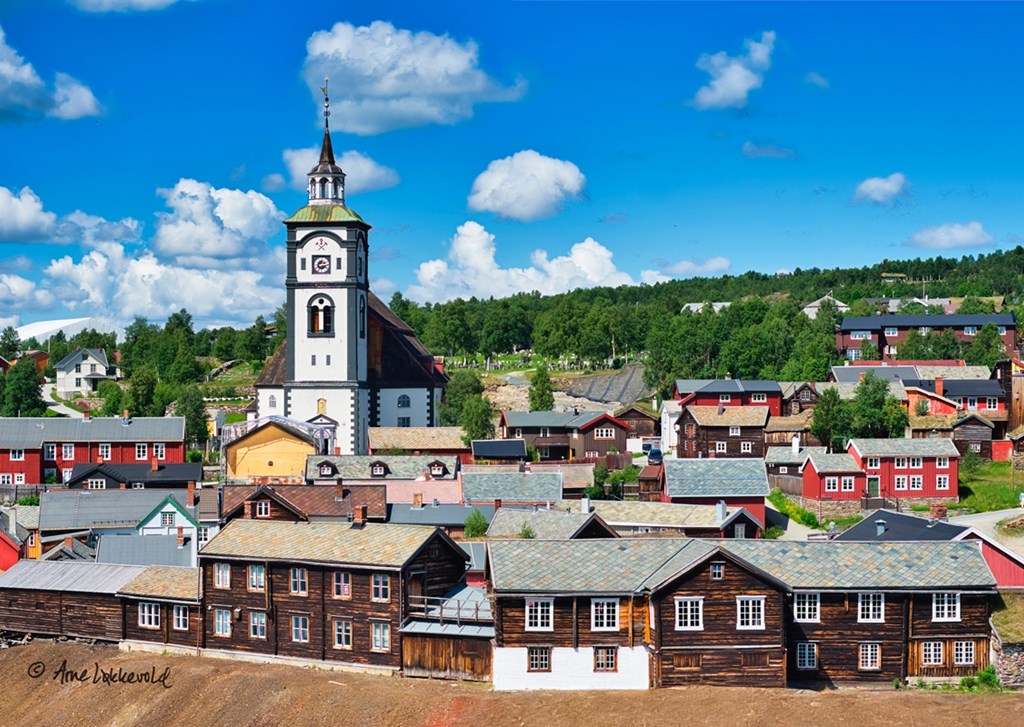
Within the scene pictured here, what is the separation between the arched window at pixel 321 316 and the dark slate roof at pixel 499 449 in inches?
492

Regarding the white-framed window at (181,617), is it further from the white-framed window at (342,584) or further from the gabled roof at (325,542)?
the white-framed window at (342,584)

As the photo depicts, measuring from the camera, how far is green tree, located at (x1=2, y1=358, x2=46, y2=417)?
323 feet

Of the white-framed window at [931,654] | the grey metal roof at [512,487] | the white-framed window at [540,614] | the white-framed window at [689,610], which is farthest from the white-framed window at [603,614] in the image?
the grey metal roof at [512,487]

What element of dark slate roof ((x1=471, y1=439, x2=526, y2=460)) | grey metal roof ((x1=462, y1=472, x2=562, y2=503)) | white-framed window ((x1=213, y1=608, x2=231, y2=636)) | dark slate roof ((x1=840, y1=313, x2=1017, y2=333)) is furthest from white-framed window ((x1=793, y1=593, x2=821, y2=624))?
dark slate roof ((x1=840, y1=313, x2=1017, y2=333))

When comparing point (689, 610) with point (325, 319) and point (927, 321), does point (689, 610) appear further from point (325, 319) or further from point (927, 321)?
point (927, 321)

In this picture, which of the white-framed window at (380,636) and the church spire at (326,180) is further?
the church spire at (326,180)

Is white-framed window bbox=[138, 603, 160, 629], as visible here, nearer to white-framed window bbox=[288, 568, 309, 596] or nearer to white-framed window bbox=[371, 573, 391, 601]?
white-framed window bbox=[288, 568, 309, 596]

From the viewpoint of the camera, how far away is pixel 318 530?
4641cm

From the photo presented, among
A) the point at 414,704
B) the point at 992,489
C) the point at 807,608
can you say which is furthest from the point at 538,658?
the point at 992,489

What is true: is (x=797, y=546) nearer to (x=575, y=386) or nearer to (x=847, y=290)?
(x=575, y=386)

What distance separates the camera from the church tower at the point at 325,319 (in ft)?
254

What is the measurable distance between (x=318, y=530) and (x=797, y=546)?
59.4 feet

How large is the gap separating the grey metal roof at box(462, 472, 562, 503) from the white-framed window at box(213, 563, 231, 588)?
17384 millimetres

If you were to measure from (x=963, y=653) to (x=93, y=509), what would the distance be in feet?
135
